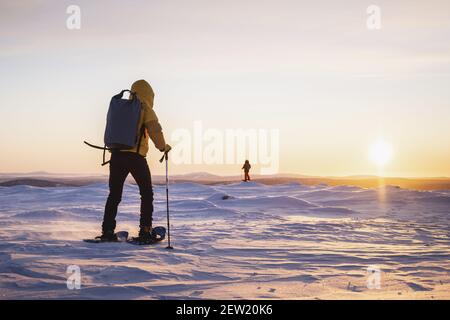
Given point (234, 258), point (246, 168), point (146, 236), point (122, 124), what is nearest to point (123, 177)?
point (122, 124)

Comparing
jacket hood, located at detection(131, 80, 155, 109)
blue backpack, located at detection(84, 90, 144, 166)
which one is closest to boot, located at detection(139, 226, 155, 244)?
blue backpack, located at detection(84, 90, 144, 166)

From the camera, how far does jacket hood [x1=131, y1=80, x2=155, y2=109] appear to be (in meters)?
6.98

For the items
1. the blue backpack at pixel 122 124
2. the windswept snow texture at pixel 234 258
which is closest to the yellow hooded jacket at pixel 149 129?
the blue backpack at pixel 122 124

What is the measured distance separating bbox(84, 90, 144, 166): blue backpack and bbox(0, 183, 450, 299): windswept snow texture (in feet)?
4.65

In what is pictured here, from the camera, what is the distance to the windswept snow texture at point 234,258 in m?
3.97

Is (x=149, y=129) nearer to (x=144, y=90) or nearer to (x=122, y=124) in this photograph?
(x=122, y=124)

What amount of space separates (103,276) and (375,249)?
3841 mm

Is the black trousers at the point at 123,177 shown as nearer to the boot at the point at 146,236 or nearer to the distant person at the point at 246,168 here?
the boot at the point at 146,236

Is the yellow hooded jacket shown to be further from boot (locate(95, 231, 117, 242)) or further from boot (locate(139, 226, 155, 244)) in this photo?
boot (locate(95, 231, 117, 242))

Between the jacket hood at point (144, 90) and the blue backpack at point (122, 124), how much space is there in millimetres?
325

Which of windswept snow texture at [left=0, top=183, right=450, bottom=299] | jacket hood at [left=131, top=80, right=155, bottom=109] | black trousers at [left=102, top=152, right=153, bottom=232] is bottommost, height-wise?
windswept snow texture at [left=0, top=183, right=450, bottom=299]
